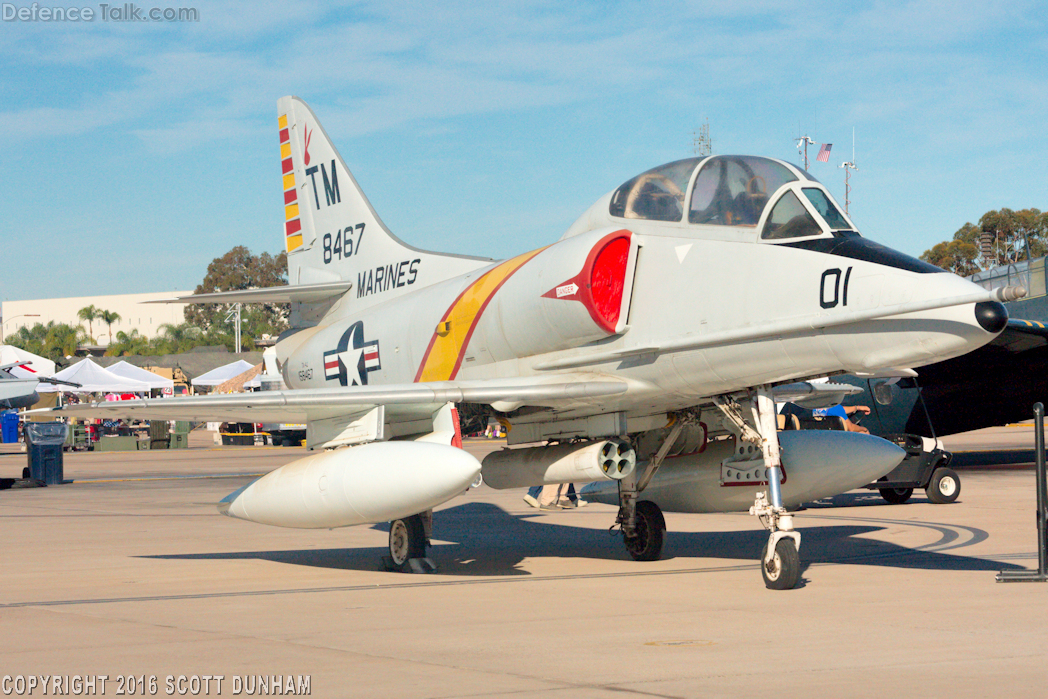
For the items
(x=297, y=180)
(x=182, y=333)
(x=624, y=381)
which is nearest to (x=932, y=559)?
(x=624, y=381)

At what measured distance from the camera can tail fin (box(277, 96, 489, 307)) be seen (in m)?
13.5

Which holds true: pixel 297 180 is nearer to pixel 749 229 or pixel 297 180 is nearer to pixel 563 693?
pixel 749 229

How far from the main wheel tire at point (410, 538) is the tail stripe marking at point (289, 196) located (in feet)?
20.2

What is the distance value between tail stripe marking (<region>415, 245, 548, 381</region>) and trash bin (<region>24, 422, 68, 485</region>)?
16149 mm

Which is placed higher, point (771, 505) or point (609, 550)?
point (771, 505)

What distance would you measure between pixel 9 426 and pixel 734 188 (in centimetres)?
3076

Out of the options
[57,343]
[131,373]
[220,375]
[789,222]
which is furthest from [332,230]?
[57,343]

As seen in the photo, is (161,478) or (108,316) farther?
(108,316)

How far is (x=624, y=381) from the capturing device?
30.8ft

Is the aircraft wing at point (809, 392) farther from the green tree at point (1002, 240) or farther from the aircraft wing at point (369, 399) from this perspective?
the green tree at point (1002, 240)

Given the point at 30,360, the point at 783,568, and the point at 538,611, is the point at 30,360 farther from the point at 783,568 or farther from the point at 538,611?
the point at 783,568

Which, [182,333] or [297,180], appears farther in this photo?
[182,333]

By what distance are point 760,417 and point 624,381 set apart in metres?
1.24

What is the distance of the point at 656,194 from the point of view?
943cm
